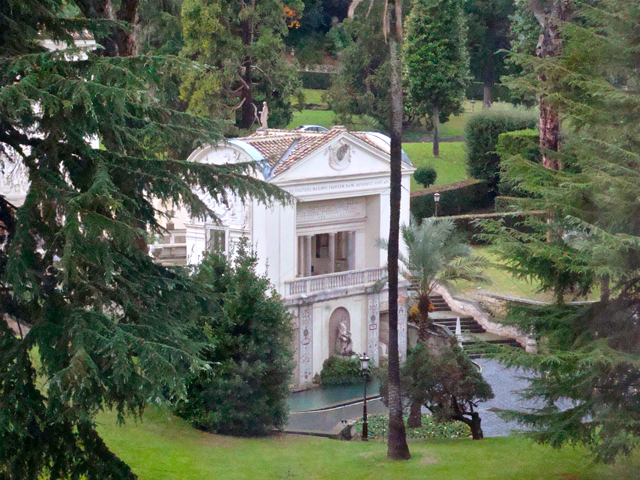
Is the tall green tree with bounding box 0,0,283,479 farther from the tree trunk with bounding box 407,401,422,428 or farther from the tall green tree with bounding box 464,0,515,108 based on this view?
the tall green tree with bounding box 464,0,515,108

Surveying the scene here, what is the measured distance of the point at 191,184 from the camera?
352 inches

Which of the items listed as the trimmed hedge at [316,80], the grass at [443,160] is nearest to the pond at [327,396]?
the grass at [443,160]

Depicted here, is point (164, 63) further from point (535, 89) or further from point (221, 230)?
point (221, 230)

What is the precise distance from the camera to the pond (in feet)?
76.3

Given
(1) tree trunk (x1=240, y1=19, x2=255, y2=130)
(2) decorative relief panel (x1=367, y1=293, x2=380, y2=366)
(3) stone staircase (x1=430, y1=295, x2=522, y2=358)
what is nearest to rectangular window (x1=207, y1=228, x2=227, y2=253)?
(2) decorative relief panel (x1=367, y1=293, x2=380, y2=366)

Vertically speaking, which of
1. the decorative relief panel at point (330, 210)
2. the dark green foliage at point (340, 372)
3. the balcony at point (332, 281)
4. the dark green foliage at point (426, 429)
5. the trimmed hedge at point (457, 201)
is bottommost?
the dark green foliage at point (426, 429)

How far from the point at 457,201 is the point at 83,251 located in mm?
36296

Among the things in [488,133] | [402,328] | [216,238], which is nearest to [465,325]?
[402,328]

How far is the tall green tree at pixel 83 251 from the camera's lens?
24.0ft

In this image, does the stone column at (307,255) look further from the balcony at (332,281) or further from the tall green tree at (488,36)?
the tall green tree at (488,36)

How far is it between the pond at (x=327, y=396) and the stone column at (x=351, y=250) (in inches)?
184

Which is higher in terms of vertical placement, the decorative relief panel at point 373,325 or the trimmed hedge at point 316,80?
the trimmed hedge at point 316,80

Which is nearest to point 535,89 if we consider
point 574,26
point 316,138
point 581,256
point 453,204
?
point 574,26

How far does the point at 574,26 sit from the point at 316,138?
45.4ft
